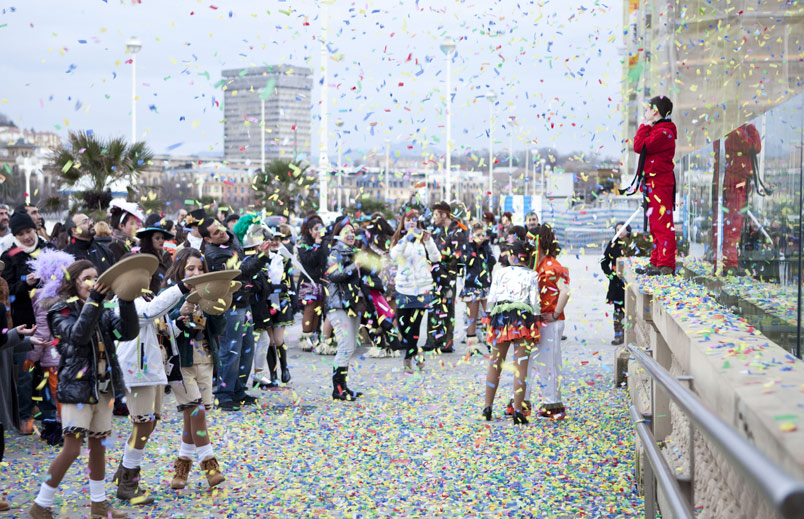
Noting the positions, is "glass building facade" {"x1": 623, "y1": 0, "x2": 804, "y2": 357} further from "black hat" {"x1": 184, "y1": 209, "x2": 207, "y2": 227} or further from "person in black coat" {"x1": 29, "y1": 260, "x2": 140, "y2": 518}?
"black hat" {"x1": 184, "y1": 209, "x2": 207, "y2": 227}

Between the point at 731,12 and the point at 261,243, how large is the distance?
17.5ft

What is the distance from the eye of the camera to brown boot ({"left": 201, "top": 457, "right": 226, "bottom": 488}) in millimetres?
6633

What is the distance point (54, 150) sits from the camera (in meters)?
20.2

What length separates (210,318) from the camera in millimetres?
6754

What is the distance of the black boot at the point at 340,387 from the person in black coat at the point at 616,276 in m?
5.11

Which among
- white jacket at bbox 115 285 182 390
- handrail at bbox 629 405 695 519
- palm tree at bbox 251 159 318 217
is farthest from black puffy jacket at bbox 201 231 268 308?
palm tree at bbox 251 159 318 217

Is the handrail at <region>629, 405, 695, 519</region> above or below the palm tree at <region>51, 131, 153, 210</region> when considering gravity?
below

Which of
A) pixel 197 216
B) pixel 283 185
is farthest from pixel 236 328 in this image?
pixel 283 185

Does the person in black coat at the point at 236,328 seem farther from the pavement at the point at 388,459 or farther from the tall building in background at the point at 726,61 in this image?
the tall building in background at the point at 726,61

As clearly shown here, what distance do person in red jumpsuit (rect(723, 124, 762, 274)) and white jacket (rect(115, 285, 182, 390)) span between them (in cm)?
378

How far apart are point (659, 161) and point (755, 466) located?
5.86 metres

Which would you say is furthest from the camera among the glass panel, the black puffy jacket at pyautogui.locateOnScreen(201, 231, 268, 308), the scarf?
the black puffy jacket at pyautogui.locateOnScreen(201, 231, 268, 308)

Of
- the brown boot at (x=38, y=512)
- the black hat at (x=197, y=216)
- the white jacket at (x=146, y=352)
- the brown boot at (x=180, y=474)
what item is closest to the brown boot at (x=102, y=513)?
the brown boot at (x=38, y=512)

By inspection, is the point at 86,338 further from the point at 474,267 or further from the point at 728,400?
the point at 474,267
